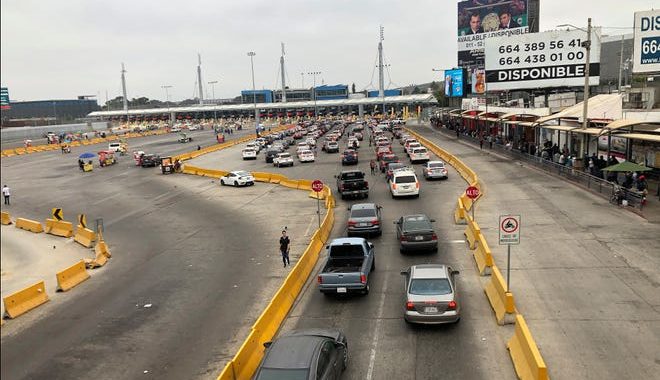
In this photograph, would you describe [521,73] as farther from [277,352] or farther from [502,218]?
[277,352]

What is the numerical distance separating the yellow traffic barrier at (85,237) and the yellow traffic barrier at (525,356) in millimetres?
21269

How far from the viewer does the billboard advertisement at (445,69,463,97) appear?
84.2 m

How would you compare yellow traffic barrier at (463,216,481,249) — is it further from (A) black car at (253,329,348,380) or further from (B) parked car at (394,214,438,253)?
(A) black car at (253,329,348,380)

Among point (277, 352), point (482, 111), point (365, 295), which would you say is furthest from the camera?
point (482, 111)

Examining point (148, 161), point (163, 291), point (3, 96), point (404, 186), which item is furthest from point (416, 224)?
Result: point (148, 161)

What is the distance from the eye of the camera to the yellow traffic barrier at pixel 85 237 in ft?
86.3

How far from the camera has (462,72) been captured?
84188mm

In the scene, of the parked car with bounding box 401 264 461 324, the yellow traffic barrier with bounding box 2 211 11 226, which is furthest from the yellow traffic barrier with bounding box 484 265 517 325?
the yellow traffic barrier with bounding box 2 211 11 226

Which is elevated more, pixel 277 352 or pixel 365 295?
pixel 277 352

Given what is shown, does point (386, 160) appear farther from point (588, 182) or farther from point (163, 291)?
point (163, 291)

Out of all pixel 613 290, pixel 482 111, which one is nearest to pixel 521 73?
pixel 482 111

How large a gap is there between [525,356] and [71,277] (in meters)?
15.9

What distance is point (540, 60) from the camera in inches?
2137

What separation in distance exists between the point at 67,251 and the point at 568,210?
24103 millimetres
